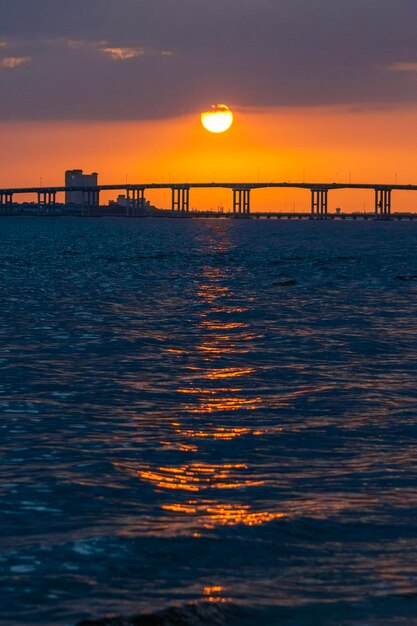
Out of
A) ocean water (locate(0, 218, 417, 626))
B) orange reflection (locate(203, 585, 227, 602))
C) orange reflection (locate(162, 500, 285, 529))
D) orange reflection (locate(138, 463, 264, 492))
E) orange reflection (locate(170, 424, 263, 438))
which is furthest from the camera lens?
orange reflection (locate(170, 424, 263, 438))

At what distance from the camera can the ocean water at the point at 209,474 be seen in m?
9.62

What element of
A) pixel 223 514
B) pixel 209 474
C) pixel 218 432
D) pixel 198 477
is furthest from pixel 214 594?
pixel 218 432

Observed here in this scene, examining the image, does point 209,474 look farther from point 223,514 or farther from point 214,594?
point 214,594

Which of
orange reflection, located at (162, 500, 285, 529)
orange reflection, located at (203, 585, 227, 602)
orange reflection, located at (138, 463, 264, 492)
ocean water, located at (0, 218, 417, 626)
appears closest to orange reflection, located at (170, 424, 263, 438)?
ocean water, located at (0, 218, 417, 626)

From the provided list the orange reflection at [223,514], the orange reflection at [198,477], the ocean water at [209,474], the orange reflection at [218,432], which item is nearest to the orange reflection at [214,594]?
the ocean water at [209,474]

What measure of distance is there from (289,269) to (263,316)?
3245 centimetres

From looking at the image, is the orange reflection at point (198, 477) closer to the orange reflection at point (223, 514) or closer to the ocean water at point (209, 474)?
the ocean water at point (209, 474)

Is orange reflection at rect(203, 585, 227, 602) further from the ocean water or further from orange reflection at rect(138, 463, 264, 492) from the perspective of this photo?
orange reflection at rect(138, 463, 264, 492)

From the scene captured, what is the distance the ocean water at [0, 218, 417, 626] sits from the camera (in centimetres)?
962

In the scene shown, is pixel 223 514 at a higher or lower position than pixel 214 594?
higher

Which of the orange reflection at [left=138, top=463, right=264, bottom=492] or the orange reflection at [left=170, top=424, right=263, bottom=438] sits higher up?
the orange reflection at [left=170, top=424, right=263, bottom=438]

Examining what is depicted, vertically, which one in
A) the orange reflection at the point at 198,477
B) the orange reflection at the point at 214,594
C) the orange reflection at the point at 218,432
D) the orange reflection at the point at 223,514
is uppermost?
the orange reflection at the point at 218,432

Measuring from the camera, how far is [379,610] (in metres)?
9.20

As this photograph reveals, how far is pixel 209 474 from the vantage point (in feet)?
45.2
